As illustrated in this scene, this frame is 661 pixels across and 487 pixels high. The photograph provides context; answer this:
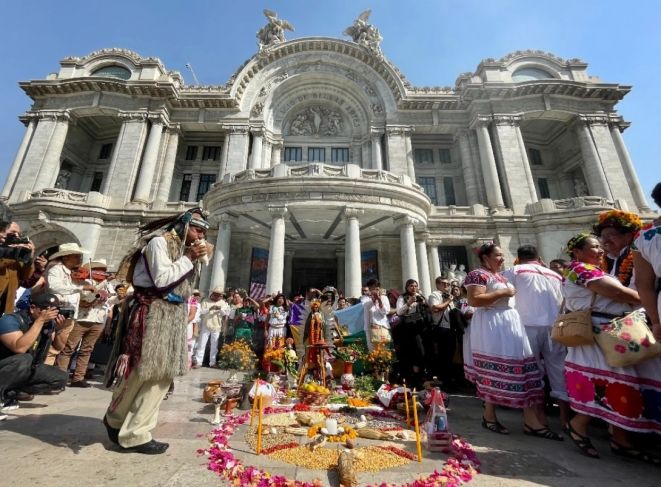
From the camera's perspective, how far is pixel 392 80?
80.3 feet

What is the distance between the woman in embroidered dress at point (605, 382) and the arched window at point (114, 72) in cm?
3171

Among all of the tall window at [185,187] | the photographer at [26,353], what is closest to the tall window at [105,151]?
the tall window at [185,187]

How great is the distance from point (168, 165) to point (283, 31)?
1541 cm

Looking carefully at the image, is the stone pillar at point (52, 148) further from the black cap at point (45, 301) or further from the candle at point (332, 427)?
the candle at point (332, 427)

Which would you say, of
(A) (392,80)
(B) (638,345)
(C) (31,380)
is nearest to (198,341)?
(C) (31,380)

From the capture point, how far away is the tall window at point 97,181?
24638 millimetres

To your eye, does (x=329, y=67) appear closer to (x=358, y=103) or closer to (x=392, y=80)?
(x=358, y=103)

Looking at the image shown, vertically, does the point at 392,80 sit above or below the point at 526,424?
above

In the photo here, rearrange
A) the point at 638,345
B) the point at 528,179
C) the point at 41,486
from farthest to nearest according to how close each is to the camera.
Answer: the point at 528,179, the point at 638,345, the point at 41,486

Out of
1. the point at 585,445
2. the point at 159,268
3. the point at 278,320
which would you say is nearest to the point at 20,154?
the point at 278,320

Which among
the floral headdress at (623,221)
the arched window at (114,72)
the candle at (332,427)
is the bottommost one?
the candle at (332,427)

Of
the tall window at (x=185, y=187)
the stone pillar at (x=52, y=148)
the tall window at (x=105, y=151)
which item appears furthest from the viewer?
the tall window at (x=105, y=151)

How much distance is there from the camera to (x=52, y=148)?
71.0 feet

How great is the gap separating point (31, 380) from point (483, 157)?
80.9 feet
